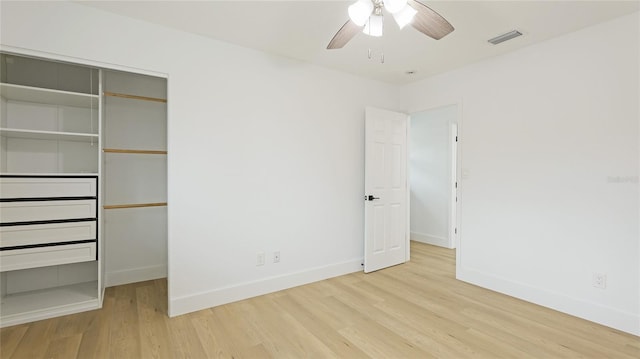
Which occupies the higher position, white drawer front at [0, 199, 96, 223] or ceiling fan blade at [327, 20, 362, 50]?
ceiling fan blade at [327, 20, 362, 50]

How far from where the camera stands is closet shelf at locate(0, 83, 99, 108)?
248cm

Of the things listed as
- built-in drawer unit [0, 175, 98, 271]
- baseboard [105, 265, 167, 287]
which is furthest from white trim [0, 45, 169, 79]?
baseboard [105, 265, 167, 287]

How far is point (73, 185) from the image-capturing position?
2633mm

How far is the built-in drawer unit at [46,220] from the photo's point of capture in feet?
7.82

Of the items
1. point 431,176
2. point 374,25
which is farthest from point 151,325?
point 431,176

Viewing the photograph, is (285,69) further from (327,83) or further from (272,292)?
(272,292)

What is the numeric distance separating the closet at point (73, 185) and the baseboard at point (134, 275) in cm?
1

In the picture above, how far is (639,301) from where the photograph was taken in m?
2.40

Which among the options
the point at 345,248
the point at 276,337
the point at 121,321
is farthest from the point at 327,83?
the point at 121,321

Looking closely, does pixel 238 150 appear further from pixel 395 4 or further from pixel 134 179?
pixel 395 4

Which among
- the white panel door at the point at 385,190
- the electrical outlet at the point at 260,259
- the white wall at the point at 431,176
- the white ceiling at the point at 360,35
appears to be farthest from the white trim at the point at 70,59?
the white wall at the point at 431,176

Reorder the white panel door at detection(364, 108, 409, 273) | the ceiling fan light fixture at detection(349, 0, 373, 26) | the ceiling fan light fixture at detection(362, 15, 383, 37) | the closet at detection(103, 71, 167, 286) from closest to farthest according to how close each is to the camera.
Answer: the ceiling fan light fixture at detection(349, 0, 373, 26), the ceiling fan light fixture at detection(362, 15, 383, 37), the closet at detection(103, 71, 167, 286), the white panel door at detection(364, 108, 409, 273)

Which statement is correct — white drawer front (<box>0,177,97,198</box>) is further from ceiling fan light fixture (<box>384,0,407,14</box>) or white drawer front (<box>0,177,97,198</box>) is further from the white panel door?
the white panel door

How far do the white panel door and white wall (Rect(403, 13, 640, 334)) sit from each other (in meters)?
0.87
